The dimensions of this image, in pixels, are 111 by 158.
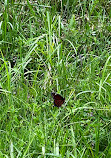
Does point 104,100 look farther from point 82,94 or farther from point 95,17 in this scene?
point 95,17

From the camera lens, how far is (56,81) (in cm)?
286

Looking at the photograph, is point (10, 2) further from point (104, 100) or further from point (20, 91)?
point (104, 100)

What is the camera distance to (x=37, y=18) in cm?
355

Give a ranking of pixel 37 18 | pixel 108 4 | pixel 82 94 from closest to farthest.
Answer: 1. pixel 82 94
2. pixel 37 18
3. pixel 108 4

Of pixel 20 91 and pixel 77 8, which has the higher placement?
pixel 77 8

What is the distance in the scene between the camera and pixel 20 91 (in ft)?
9.07

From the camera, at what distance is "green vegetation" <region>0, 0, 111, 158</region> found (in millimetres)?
2227

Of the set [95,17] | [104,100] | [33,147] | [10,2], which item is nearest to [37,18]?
[10,2]

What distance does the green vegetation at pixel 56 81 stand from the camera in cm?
223

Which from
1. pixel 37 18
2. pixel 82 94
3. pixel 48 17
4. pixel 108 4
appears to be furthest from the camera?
pixel 108 4

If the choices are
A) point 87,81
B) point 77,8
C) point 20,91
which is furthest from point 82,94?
point 77,8

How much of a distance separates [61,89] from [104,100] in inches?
15.7

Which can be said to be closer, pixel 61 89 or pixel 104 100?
pixel 104 100

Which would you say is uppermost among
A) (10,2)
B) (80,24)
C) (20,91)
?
(10,2)
